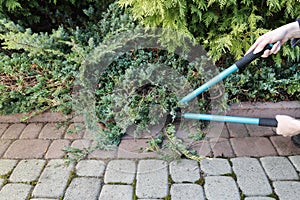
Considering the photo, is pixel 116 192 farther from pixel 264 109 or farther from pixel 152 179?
pixel 264 109

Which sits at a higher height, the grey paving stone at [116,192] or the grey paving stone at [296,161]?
the grey paving stone at [116,192]

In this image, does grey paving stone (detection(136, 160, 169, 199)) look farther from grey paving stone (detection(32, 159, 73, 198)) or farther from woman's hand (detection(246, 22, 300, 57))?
woman's hand (detection(246, 22, 300, 57))

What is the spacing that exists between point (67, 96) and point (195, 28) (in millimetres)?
1298

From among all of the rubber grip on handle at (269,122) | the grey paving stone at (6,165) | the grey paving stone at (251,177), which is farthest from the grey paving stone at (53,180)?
the rubber grip on handle at (269,122)

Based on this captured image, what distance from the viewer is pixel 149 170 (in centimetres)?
221

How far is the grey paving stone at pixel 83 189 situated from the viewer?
6.61ft

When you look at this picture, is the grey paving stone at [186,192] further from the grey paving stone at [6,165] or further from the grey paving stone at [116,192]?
the grey paving stone at [6,165]

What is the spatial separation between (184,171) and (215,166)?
0.76 feet

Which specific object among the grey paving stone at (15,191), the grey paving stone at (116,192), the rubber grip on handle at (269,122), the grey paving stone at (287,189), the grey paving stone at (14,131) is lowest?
the grey paving stone at (287,189)

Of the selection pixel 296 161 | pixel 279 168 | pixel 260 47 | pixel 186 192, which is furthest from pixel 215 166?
pixel 260 47

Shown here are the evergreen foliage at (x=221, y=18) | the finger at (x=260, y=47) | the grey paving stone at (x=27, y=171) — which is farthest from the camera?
the evergreen foliage at (x=221, y=18)

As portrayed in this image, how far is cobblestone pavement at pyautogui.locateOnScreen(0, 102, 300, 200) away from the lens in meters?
2.02

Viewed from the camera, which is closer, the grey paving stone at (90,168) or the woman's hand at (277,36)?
the woman's hand at (277,36)

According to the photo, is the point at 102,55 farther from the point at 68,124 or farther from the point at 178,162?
the point at 178,162
